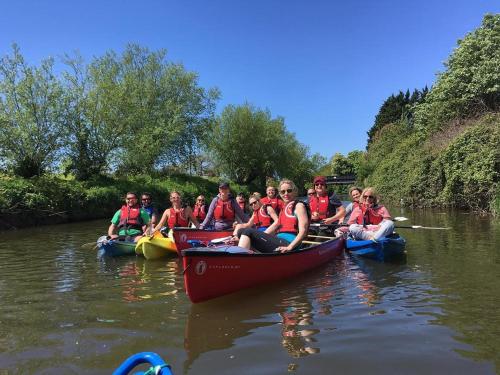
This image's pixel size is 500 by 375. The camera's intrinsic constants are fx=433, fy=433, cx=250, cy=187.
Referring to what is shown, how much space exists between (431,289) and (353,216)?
3.40 metres

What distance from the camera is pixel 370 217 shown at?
356 inches

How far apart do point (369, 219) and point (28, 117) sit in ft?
59.4

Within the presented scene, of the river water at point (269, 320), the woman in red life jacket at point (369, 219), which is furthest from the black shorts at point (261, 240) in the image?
the woman in red life jacket at point (369, 219)

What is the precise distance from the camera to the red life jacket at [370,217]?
29.5 feet

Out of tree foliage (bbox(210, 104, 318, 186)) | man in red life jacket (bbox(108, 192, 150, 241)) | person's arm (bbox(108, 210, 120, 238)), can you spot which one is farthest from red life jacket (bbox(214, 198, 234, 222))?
tree foliage (bbox(210, 104, 318, 186))

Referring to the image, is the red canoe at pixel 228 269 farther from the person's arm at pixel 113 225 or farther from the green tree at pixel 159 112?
the green tree at pixel 159 112

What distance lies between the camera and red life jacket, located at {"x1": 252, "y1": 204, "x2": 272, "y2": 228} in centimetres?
964

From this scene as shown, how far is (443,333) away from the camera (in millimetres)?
4305

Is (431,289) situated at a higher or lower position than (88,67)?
lower

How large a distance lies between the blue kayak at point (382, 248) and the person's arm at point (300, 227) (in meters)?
2.29

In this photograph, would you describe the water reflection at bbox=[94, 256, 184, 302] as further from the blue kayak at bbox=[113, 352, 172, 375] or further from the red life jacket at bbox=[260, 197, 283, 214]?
the blue kayak at bbox=[113, 352, 172, 375]

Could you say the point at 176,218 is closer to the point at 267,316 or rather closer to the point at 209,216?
the point at 209,216

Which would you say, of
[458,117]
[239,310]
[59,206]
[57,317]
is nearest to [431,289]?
[239,310]

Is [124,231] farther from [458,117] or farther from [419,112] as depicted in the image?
[419,112]
